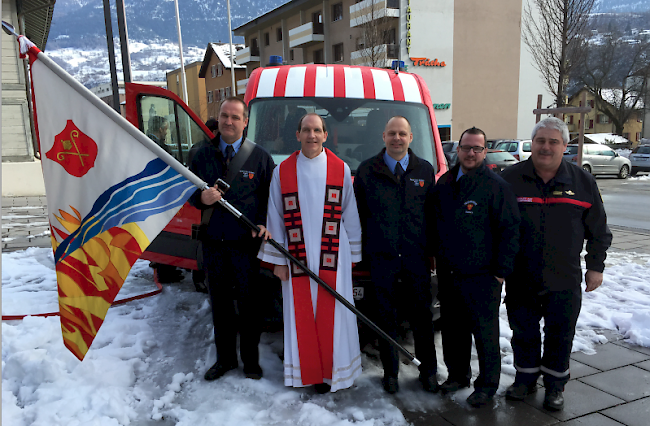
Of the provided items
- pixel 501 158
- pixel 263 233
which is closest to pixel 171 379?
pixel 263 233

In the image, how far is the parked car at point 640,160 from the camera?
22.0m

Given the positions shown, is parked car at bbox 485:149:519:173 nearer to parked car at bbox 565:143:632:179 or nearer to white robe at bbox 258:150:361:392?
parked car at bbox 565:143:632:179

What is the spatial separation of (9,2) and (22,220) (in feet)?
25.7

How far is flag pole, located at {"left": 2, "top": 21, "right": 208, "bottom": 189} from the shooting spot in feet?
8.81

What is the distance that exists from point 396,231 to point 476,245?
1.69 ft

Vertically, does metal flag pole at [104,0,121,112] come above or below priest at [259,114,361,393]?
above

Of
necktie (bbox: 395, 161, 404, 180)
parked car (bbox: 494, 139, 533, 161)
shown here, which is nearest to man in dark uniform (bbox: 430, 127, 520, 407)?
necktie (bbox: 395, 161, 404, 180)

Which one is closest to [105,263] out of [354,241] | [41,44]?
[354,241]

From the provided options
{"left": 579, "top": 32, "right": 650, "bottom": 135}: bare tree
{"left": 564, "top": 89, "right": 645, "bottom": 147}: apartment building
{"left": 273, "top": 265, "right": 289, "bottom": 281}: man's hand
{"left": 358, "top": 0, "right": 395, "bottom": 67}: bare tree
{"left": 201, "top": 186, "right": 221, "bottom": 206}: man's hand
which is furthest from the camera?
{"left": 564, "top": 89, "right": 645, "bottom": 147}: apartment building

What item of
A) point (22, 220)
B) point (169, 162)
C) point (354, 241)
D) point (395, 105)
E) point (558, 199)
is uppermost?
point (395, 105)

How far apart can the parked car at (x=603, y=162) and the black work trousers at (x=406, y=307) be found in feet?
65.6

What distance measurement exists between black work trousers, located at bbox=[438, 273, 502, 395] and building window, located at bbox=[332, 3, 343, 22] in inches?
1367

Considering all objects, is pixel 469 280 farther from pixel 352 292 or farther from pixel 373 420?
pixel 373 420

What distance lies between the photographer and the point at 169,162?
2.97m
